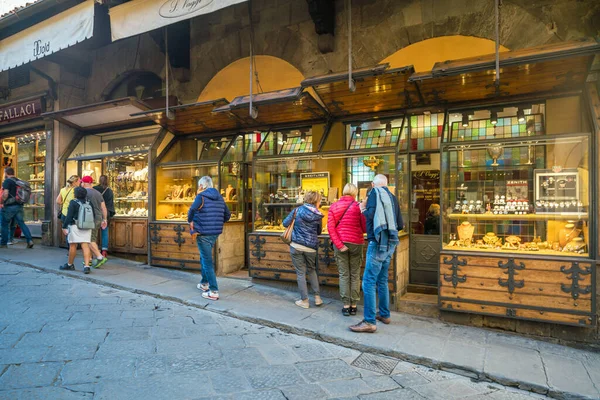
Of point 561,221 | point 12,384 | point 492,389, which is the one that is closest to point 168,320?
point 12,384

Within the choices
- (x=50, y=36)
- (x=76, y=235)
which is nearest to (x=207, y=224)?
(x=76, y=235)

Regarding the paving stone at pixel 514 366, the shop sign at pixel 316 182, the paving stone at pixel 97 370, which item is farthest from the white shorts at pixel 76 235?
the paving stone at pixel 514 366

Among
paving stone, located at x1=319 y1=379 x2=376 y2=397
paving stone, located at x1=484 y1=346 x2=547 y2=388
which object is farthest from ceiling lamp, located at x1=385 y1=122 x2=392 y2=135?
paving stone, located at x1=319 y1=379 x2=376 y2=397

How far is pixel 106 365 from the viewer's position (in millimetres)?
3553

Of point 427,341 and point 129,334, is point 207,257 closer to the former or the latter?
point 129,334

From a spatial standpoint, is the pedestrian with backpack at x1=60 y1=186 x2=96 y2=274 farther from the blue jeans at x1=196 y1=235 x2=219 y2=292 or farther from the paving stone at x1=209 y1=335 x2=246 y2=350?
the paving stone at x1=209 y1=335 x2=246 y2=350

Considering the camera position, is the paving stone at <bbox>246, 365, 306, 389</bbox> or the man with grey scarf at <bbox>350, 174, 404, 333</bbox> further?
the man with grey scarf at <bbox>350, 174, 404, 333</bbox>

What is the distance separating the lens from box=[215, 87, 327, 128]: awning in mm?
6074

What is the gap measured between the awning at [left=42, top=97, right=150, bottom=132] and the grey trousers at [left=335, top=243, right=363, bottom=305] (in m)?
5.48

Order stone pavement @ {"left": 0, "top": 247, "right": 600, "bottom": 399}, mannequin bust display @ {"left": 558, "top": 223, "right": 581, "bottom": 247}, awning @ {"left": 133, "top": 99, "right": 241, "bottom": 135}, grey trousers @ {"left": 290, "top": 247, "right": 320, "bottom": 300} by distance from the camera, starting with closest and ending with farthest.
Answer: stone pavement @ {"left": 0, "top": 247, "right": 600, "bottom": 399} < mannequin bust display @ {"left": 558, "top": 223, "right": 581, "bottom": 247} < grey trousers @ {"left": 290, "top": 247, "right": 320, "bottom": 300} < awning @ {"left": 133, "top": 99, "right": 241, "bottom": 135}

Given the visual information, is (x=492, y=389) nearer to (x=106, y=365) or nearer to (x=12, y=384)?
(x=106, y=365)

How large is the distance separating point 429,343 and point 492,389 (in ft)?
2.96

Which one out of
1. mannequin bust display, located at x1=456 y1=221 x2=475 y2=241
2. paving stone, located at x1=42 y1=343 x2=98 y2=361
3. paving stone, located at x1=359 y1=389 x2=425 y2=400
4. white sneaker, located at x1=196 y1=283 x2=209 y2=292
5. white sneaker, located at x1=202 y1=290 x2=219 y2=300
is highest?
mannequin bust display, located at x1=456 y1=221 x2=475 y2=241

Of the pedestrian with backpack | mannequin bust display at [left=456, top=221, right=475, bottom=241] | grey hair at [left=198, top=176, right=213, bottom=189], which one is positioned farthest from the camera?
the pedestrian with backpack
